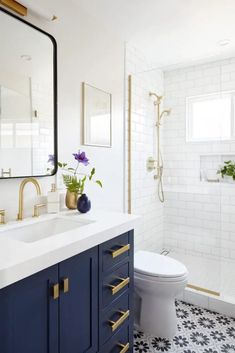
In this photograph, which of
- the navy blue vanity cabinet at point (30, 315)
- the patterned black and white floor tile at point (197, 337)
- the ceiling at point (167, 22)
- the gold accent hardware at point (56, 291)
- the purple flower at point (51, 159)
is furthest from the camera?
the ceiling at point (167, 22)

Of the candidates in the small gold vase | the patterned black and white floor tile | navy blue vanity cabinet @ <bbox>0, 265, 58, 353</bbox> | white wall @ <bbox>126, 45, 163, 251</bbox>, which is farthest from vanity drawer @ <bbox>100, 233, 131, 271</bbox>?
white wall @ <bbox>126, 45, 163, 251</bbox>

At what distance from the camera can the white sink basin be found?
1.32 m

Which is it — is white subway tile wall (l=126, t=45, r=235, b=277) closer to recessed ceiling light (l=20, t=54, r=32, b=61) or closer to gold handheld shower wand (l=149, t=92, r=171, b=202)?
gold handheld shower wand (l=149, t=92, r=171, b=202)

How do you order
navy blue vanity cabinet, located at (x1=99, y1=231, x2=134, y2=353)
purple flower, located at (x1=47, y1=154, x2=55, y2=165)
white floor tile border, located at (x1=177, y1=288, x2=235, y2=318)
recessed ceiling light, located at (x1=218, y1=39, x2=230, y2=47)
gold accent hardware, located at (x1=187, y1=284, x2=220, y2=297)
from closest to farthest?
navy blue vanity cabinet, located at (x1=99, y1=231, x2=134, y2=353) → purple flower, located at (x1=47, y1=154, x2=55, y2=165) → white floor tile border, located at (x1=177, y1=288, x2=235, y2=318) → gold accent hardware, located at (x1=187, y1=284, x2=220, y2=297) → recessed ceiling light, located at (x1=218, y1=39, x2=230, y2=47)

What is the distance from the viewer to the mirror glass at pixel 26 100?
1.40 m

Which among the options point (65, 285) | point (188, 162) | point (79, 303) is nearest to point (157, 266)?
point (79, 303)

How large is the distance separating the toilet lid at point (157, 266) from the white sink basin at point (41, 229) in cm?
73

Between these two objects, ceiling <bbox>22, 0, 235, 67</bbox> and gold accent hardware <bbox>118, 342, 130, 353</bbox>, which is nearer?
gold accent hardware <bbox>118, 342, 130, 353</bbox>

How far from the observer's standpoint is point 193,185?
295cm

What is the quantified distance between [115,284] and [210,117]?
229 centimetres

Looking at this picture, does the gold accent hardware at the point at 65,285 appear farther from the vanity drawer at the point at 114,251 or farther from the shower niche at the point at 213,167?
the shower niche at the point at 213,167

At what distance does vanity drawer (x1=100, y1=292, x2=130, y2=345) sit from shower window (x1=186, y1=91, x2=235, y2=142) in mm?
2132

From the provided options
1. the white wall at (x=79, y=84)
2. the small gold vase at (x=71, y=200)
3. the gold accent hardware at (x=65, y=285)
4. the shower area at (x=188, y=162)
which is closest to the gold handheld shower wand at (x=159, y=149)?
the shower area at (x=188, y=162)

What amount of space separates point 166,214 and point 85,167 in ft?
4.96
